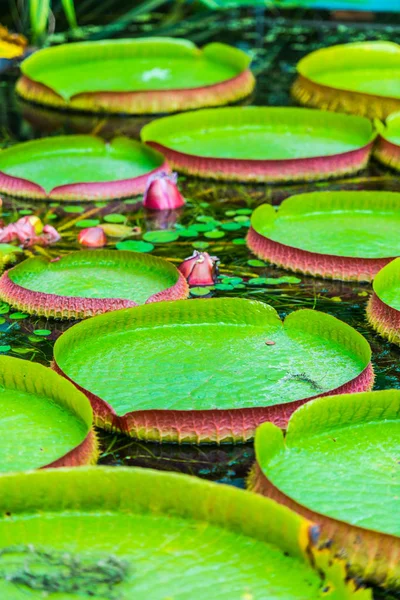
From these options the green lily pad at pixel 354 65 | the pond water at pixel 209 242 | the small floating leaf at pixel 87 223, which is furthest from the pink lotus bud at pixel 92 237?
the green lily pad at pixel 354 65

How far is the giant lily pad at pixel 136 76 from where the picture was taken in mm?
5105

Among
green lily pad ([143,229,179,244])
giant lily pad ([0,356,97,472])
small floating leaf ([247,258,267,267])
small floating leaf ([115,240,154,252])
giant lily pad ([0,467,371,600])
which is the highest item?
giant lily pad ([0,467,371,600])

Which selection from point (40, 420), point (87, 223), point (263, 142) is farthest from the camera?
point (263, 142)

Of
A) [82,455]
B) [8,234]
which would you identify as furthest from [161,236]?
[82,455]

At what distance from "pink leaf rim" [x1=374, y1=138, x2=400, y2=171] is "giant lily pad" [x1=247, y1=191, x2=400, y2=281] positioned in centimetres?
69

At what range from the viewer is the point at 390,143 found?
170 inches

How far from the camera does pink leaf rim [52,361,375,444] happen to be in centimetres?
228

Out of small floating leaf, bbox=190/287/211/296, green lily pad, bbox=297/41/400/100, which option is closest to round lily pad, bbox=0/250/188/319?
small floating leaf, bbox=190/287/211/296

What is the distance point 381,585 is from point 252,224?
1.80 meters

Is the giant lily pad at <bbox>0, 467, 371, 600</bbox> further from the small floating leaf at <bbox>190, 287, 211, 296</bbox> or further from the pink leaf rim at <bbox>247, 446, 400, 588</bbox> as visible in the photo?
the small floating leaf at <bbox>190, 287, 211, 296</bbox>

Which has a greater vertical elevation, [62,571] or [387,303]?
[62,571]

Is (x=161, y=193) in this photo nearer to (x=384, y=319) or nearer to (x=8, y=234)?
(x=8, y=234)

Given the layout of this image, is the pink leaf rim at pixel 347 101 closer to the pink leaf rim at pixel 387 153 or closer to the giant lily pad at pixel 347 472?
the pink leaf rim at pixel 387 153

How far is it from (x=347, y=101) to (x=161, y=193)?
156 centimetres
